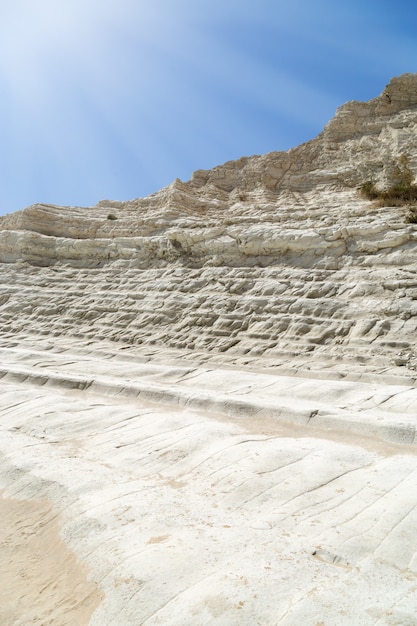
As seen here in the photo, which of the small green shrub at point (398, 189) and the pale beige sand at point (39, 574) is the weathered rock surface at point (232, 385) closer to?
the pale beige sand at point (39, 574)

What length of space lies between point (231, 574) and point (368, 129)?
2203cm

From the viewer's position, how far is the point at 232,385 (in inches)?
376

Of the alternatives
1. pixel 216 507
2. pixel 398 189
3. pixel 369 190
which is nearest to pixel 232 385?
pixel 216 507

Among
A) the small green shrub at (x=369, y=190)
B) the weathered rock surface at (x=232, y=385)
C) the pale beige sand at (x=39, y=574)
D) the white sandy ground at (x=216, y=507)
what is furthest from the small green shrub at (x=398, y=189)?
the pale beige sand at (x=39, y=574)

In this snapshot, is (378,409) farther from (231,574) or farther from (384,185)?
(384,185)

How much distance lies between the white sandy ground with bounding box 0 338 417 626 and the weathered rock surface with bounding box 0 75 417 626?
0.02 metres

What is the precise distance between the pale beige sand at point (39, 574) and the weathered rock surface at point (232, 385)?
0.09 meters

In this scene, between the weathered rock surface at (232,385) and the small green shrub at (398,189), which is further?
the small green shrub at (398,189)

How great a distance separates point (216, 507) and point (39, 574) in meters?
1.77

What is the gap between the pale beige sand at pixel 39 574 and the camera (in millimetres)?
3707

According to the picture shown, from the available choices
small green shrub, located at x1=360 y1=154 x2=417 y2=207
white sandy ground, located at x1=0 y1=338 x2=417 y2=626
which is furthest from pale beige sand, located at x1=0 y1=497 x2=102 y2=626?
small green shrub, located at x1=360 y1=154 x2=417 y2=207

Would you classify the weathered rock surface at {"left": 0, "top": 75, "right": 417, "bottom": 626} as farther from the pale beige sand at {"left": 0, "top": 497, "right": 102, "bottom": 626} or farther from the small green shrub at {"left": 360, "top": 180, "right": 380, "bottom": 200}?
the small green shrub at {"left": 360, "top": 180, "right": 380, "bottom": 200}

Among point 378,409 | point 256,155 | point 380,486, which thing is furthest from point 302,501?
point 256,155

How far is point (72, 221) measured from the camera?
20312mm
